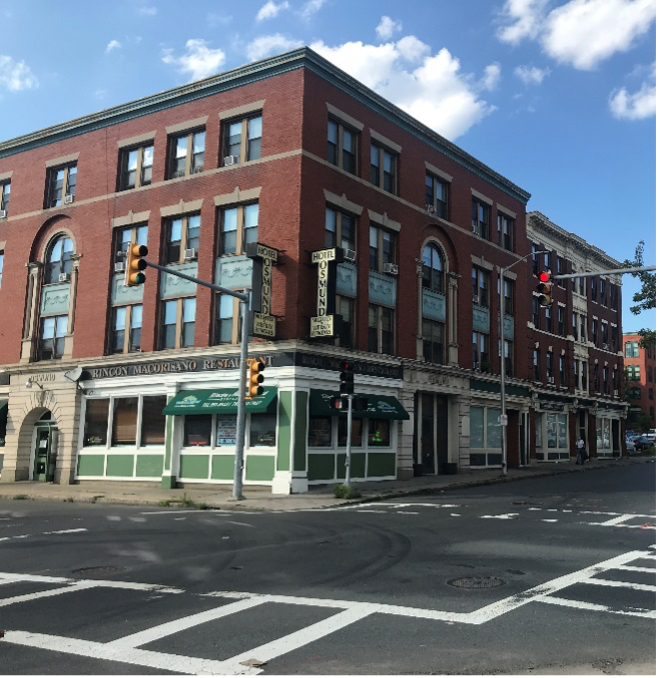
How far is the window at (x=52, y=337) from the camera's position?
31422 millimetres

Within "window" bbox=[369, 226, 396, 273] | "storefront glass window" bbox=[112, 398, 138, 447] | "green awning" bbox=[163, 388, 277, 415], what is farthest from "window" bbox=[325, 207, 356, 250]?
"storefront glass window" bbox=[112, 398, 138, 447]

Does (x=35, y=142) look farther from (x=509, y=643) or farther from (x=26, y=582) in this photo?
(x=509, y=643)

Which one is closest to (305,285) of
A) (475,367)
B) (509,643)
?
(475,367)

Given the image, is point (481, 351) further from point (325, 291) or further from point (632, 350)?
point (632, 350)

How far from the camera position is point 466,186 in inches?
1415

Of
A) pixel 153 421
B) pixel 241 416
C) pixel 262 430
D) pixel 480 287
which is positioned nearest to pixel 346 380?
pixel 241 416

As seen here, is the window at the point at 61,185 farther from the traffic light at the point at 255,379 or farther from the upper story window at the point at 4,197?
the traffic light at the point at 255,379

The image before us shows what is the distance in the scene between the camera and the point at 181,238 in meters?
28.4

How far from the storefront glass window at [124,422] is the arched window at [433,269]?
45.9 feet

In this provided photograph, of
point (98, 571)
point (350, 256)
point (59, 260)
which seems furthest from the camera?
point (59, 260)

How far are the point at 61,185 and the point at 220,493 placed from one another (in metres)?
17.8

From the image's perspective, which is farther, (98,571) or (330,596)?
(98,571)

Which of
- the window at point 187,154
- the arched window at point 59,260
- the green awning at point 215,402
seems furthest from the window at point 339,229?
the arched window at point 59,260

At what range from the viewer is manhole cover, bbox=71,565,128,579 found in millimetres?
9914
